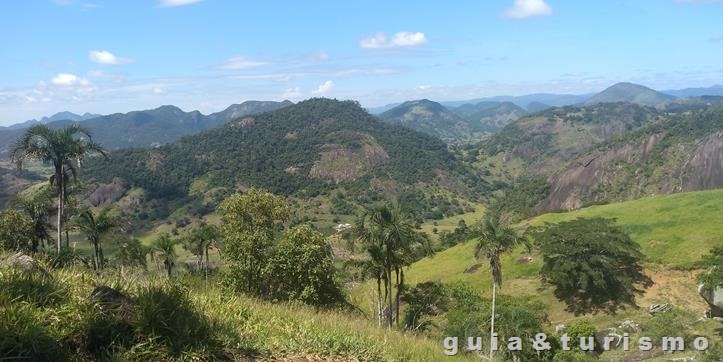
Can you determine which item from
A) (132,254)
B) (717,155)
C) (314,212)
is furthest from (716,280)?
(314,212)

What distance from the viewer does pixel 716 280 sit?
36.2 m

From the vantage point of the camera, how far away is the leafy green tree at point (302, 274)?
2709 cm

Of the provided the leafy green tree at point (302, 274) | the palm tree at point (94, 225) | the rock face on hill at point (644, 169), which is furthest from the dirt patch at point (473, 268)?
the rock face on hill at point (644, 169)

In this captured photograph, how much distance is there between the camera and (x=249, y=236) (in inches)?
1075

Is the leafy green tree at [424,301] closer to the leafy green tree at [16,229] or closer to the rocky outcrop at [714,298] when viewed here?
the rocky outcrop at [714,298]

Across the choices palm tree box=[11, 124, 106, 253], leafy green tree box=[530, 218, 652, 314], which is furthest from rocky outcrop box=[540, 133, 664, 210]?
palm tree box=[11, 124, 106, 253]

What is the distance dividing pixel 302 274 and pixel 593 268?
107 ft

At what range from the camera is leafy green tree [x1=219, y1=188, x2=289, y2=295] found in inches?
1059

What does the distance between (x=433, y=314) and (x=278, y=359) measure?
39.9 meters

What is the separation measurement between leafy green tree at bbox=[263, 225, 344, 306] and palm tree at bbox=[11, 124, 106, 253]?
15797 millimetres

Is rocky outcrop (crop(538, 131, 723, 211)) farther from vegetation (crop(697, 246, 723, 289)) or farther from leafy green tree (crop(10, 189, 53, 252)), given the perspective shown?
leafy green tree (crop(10, 189, 53, 252))

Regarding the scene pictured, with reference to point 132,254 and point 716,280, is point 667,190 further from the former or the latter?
point 132,254

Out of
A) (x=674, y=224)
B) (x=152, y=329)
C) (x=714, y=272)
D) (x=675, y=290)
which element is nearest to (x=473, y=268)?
(x=674, y=224)

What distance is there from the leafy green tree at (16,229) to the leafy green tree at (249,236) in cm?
2012
